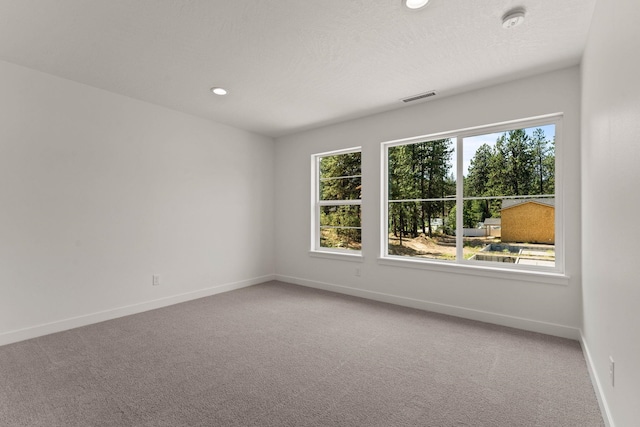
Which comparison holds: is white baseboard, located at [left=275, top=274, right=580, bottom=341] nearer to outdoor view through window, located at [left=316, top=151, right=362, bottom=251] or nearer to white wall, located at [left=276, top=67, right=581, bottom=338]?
white wall, located at [left=276, top=67, right=581, bottom=338]

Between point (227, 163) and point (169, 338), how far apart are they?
2.73 m

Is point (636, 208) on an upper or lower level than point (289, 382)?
upper

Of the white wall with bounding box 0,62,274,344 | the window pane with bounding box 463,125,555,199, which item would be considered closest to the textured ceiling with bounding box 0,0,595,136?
the white wall with bounding box 0,62,274,344

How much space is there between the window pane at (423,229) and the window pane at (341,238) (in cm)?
57

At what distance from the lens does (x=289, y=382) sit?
215cm

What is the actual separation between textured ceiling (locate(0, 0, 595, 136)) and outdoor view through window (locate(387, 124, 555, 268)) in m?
0.71

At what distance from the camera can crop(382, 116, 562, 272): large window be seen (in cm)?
316

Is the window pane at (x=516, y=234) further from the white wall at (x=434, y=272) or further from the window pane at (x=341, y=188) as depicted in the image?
the window pane at (x=341, y=188)

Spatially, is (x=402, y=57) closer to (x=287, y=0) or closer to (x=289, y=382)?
(x=287, y=0)

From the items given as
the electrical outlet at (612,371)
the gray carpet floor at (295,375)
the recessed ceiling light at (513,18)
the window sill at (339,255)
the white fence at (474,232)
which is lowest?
the gray carpet floor at (295,375)

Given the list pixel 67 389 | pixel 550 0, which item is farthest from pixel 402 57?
pixel 67 389

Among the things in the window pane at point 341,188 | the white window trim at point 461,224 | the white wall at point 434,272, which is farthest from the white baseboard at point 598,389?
the window pane at point 341,188

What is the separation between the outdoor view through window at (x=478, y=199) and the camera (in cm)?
318

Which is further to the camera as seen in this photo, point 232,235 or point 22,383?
point 232,235
